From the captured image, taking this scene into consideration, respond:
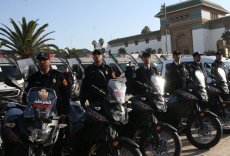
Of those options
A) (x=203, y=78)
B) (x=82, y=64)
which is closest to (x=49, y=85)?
(x=203, y=78)

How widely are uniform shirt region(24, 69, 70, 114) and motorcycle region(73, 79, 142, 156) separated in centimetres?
42

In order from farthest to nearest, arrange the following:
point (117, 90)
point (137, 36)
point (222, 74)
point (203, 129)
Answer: point (137, 36)
point (222, 74)
point (203, 129)
point (117, 90)

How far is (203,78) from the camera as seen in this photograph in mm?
6637

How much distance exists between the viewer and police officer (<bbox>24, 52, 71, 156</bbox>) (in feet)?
14.6

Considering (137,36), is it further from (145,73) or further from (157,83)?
(157,83)

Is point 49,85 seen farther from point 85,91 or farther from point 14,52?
point 14,52

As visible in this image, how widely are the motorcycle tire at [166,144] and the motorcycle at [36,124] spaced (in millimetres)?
1626

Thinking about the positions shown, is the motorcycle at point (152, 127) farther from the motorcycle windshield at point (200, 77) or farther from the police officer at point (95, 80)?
the motorcycle windshield at point (200, 77)

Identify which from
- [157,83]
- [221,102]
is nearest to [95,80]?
[157,83]

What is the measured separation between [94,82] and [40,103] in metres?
1.60

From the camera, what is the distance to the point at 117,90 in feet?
15.6

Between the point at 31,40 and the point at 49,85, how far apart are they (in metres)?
29.4

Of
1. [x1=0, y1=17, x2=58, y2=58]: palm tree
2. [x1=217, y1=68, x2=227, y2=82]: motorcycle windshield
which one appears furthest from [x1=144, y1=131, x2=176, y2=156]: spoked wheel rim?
[x1=0, y1=17, x2=58, y2=58]: palm tree

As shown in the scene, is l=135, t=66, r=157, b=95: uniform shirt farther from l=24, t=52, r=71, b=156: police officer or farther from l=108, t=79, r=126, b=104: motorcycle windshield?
l=24, t=52, r=71, b=156: police officer
